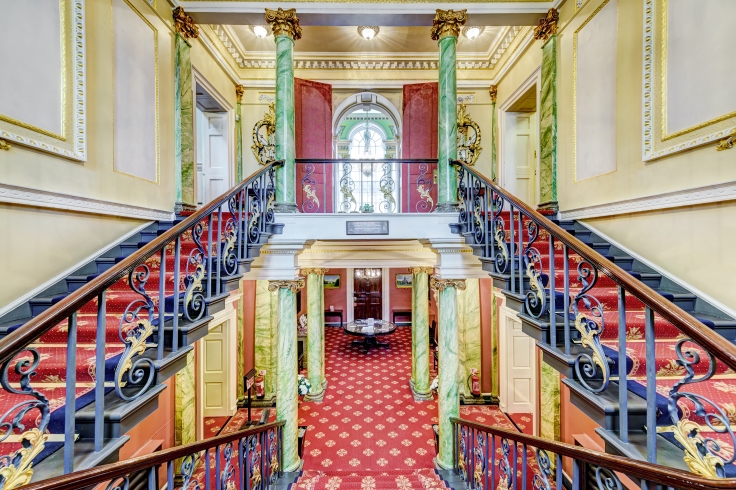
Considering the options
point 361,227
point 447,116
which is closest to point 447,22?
point 447,116

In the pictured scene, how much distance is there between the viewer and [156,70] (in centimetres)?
400

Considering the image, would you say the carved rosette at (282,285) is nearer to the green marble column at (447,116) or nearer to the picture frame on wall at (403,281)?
the green marble column at (447,116)

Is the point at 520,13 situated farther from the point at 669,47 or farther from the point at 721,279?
the point at 721,279

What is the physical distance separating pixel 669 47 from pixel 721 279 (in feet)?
6.52

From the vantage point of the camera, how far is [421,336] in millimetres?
6637

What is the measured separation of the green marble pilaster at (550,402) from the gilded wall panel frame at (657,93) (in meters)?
3.10

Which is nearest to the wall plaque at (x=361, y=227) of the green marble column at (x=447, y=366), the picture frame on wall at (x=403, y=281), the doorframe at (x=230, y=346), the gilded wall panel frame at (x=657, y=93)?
the green marble column at (x=447, y=366)

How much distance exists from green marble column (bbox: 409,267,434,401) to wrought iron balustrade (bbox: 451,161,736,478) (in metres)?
3.76

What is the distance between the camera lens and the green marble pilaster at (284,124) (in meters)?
3.84

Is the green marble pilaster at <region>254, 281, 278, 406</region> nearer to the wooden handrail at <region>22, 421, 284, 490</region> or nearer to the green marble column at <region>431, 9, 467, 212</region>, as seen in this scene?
the green marble column at <region>431, 9, 467, 212</region>

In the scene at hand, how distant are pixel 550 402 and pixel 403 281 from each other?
852 centimetres

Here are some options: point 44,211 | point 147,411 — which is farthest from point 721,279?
point 44,211

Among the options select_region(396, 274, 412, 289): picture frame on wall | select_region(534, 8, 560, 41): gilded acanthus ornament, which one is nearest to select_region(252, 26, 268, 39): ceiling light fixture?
select_region(534, 8, 560, 41): gilded acanthus ornament

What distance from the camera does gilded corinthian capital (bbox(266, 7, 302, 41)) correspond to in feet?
13.0
